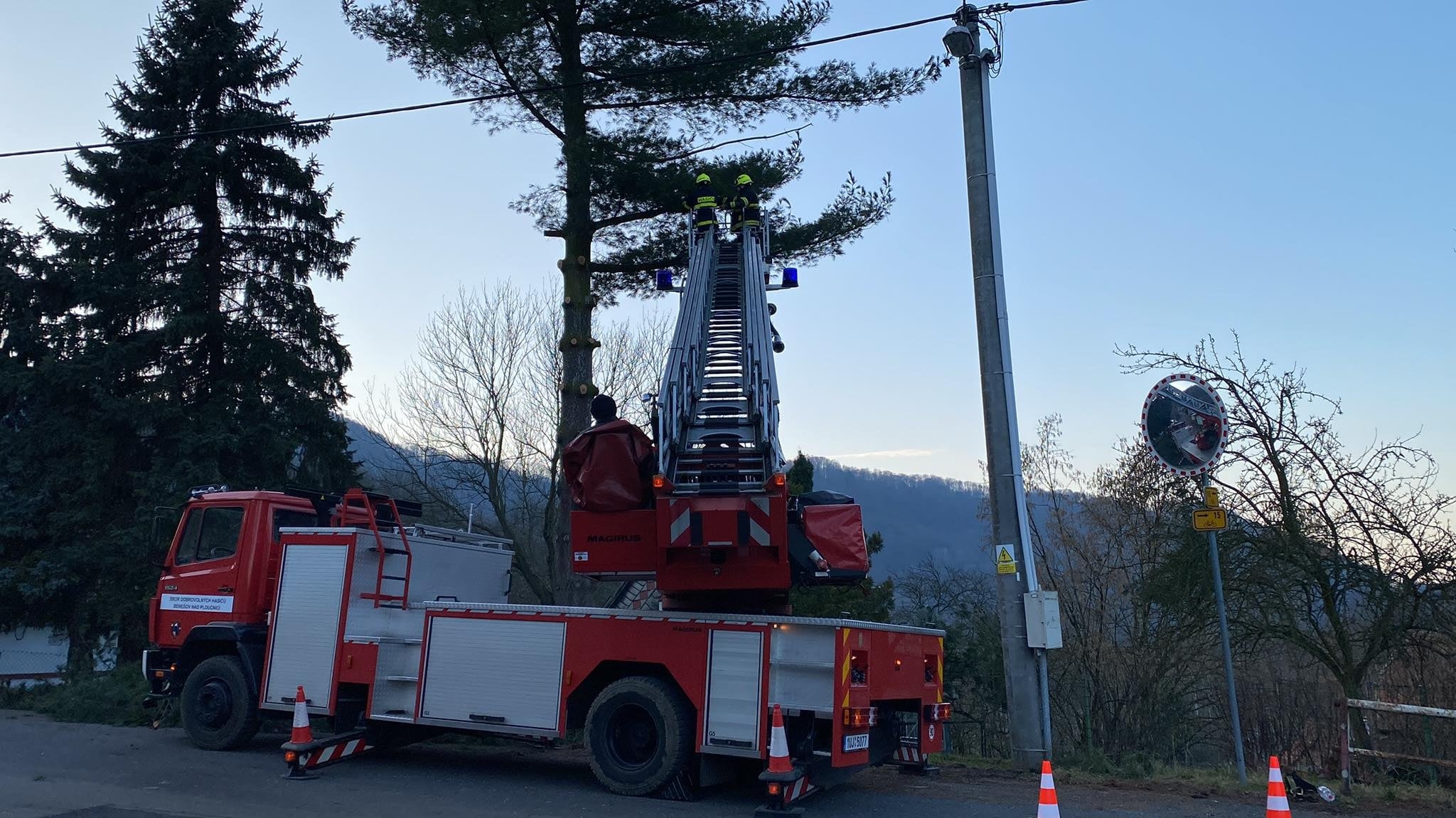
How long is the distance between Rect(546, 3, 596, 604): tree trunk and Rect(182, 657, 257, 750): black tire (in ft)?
15.7

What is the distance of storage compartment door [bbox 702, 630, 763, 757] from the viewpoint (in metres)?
8.20

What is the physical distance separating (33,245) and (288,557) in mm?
15090

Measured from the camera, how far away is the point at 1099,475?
766 inches

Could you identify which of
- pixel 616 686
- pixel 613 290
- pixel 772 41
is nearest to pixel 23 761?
pixel 616 686

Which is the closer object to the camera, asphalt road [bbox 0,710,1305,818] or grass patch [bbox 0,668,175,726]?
asphalt road [bbox 0,710,1305,818]

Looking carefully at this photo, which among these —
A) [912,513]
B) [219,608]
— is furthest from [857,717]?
[912,513]

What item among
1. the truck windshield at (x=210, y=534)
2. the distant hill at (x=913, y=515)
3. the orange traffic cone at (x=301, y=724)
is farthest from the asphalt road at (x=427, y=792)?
the distant hill at (x=913, y=515)

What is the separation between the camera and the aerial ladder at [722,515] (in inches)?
313

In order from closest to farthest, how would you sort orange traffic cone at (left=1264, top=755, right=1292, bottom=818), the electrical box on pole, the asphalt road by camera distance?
orange traffic cone at (left=1264, top=755, right=1292, bottom=818) → the asphalt road → the electrical box on pole

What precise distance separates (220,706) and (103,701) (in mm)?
5050

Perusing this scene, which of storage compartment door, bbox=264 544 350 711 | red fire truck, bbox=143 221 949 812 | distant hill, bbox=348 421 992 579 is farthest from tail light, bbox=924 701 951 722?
distant hill, bbox=348 421 992 579

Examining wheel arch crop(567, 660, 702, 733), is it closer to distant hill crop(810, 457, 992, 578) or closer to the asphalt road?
the asphalt road

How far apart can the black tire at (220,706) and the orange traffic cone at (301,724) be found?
113 centimetres

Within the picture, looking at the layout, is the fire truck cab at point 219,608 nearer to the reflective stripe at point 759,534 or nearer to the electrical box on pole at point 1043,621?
the reflective stripe at point 759,534
